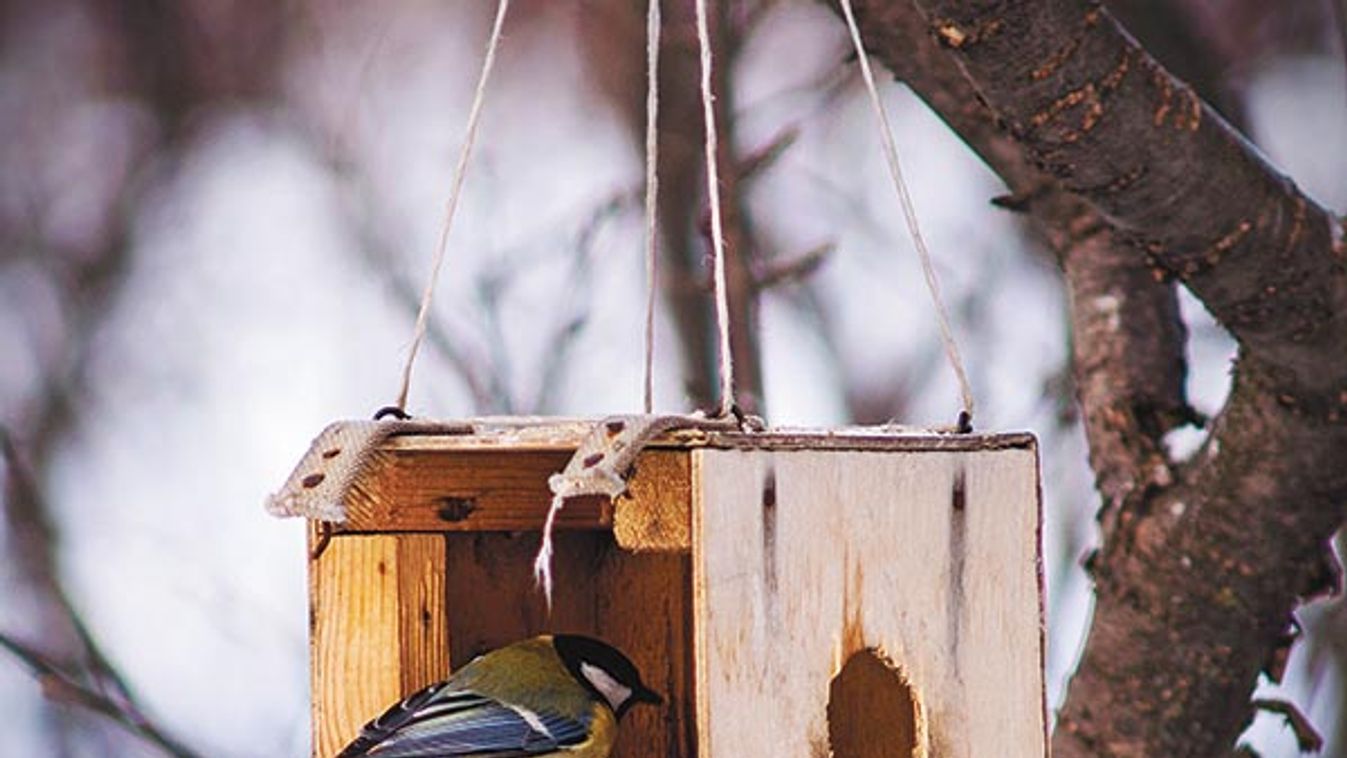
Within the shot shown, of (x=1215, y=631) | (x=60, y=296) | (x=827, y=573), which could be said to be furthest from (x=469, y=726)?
(x=60, y=296)

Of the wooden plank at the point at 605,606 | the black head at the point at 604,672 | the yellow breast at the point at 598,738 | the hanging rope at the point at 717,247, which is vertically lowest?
the yellow breast at the point at 598,738

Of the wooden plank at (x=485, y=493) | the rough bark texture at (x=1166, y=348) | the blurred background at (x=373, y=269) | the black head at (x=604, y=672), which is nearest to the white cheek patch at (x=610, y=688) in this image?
the black head at (x=604, y=672)

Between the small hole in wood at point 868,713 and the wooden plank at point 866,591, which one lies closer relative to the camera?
the wooden plank at point 866,591

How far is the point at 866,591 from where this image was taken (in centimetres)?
157

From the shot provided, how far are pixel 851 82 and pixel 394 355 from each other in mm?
817

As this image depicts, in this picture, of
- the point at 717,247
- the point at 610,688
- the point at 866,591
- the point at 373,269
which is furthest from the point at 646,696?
the point at 373,269

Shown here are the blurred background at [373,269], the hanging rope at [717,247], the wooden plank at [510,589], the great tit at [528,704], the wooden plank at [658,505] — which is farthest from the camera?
the blurred background at [373,269]

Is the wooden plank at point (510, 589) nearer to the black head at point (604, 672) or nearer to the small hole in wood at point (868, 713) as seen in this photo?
the black head at point (604, 672)

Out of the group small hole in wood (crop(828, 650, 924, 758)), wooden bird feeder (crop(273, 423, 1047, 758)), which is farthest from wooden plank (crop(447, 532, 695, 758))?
small hole in wood (crop(828, 650, 924, 758))

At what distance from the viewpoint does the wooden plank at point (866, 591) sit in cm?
150

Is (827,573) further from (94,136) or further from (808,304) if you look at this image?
(94,136)

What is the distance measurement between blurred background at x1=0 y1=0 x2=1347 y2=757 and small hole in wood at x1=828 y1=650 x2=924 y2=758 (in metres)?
0.90

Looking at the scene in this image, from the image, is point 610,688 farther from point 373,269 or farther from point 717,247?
point 373,269

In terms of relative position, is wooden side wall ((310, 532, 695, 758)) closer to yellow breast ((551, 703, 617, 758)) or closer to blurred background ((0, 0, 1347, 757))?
yellow breast ((551, 703, 617, 758))
